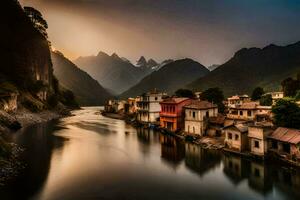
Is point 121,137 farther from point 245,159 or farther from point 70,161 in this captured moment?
point 245,159

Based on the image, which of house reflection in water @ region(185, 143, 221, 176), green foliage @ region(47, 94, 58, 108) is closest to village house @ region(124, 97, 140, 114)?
green foliage @ region(47, 94, 58, 108)

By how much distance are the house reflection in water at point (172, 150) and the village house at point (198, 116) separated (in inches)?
174

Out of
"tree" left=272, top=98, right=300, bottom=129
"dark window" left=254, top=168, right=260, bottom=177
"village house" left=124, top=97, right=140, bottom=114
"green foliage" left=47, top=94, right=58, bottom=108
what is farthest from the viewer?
"green foliage" left=47, top=94, right=58, bottom=108

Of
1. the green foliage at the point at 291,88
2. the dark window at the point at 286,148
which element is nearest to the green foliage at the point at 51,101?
the green foliage at the point at 291,88

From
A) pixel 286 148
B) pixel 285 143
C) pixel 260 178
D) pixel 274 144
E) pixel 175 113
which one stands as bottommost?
pixel 260 178

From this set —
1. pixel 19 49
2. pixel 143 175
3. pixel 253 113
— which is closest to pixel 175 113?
pixel 253 113

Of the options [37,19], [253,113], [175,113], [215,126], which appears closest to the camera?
[215,126]

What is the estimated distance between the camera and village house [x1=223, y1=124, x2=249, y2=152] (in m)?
43.4

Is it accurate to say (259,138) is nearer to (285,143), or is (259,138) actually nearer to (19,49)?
(285,143)

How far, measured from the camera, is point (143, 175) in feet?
111

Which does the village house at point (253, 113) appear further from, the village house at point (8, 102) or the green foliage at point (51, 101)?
the green foliage at point (51, 101)

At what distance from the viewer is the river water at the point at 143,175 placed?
1067 inches

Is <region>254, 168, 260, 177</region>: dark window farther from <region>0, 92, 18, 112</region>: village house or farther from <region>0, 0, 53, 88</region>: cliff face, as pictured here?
<region>0, 0, 53, 88</region>: cliff face

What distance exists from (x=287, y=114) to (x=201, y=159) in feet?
54.9
